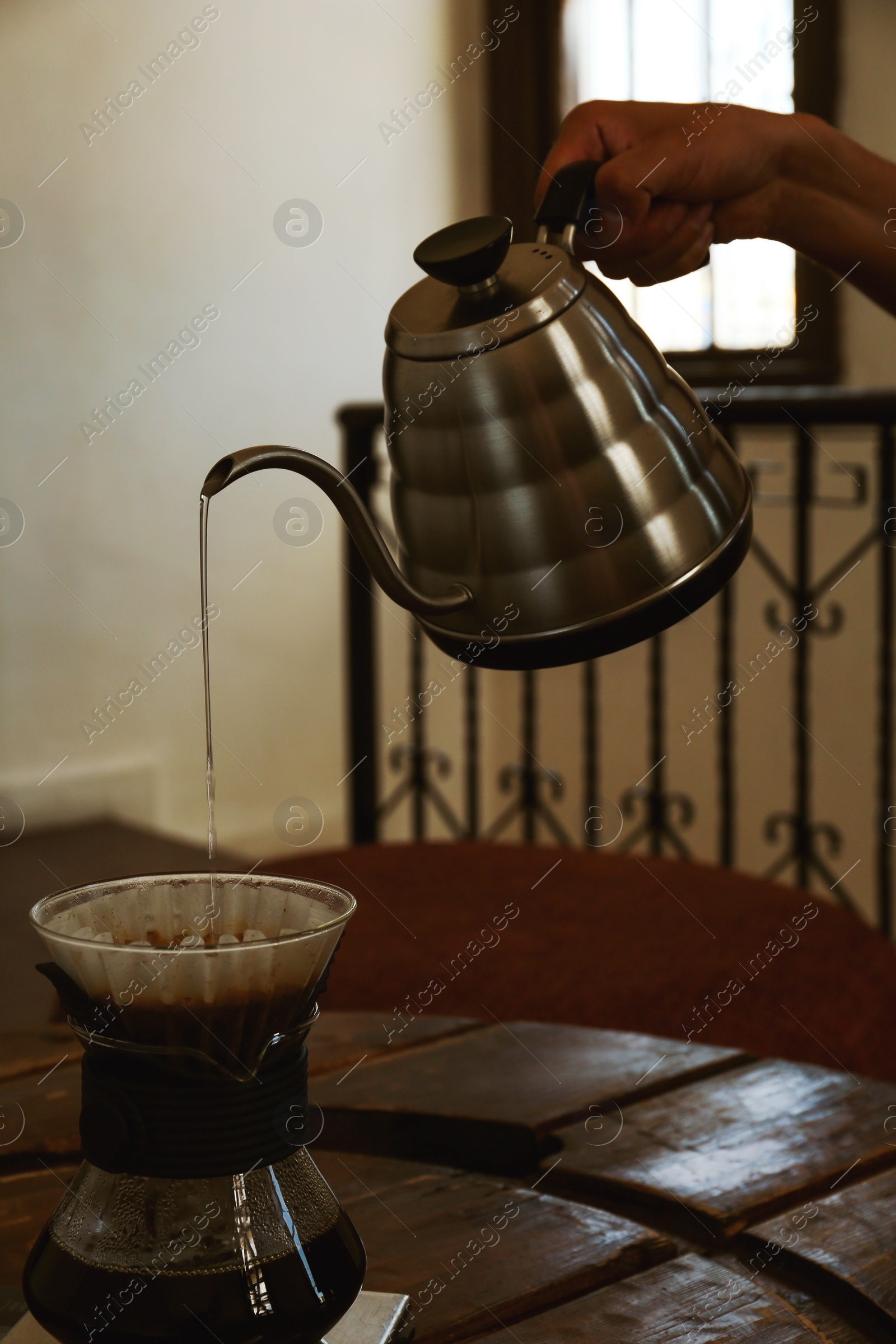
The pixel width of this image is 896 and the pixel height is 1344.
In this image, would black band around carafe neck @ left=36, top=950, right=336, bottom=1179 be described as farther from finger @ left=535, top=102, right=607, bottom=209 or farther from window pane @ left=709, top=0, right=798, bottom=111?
window pane @ left=709, top=0, right=798, bottom=111

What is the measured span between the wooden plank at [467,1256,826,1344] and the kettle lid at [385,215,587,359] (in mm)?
421

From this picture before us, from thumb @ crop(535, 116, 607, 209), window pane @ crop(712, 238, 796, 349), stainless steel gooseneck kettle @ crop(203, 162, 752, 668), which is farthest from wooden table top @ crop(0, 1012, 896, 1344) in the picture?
window pane @ crop(712, 238, 796, 349)

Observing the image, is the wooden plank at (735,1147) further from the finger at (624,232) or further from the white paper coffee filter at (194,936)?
the finger at (624,232)

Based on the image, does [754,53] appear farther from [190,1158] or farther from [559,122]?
[190,1158]

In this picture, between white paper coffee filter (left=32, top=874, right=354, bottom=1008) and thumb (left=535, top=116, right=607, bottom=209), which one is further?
thumb (left=535, top=116, right=607, bottom=209)

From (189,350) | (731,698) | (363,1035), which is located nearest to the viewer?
(363,1035)

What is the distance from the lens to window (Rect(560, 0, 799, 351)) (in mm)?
3055

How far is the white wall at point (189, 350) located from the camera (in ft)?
9.28

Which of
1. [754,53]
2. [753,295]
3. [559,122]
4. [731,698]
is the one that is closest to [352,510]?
[731,698]

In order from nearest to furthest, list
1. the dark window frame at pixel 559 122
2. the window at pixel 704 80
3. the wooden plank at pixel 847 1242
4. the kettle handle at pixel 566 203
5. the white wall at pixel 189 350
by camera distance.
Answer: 1. the wooden plank at pixel 847 1242
2. the kettle handle at pixel 566 203
3. the white wall at pixel 189 350
4. the dark window frame at pixel 559 122
5. the window at pixel 704 80

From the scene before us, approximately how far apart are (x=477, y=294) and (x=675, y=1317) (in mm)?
456

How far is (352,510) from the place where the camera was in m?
0.58

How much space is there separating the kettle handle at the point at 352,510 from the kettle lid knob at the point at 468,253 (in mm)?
103

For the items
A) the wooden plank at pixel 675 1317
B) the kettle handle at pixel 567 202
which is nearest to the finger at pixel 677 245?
the kettle handle at pixel 567 202
